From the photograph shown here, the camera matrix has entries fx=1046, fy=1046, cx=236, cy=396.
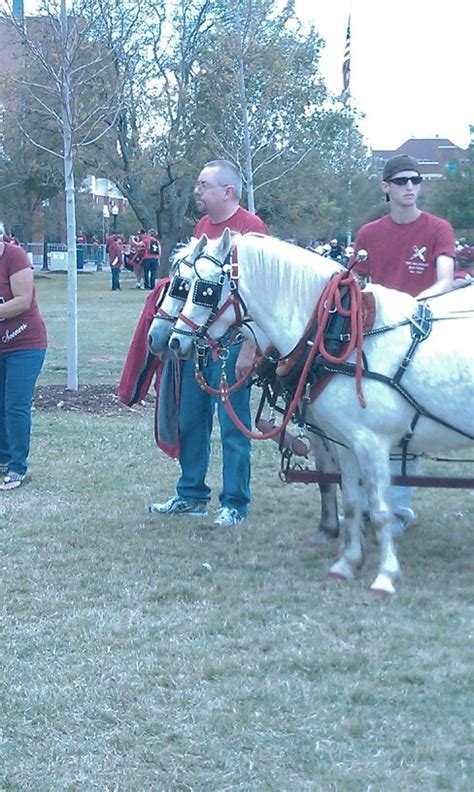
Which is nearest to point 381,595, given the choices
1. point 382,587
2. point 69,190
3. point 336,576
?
point 382,587

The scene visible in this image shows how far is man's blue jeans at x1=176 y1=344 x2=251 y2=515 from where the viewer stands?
662 centimetres

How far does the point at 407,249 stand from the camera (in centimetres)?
617

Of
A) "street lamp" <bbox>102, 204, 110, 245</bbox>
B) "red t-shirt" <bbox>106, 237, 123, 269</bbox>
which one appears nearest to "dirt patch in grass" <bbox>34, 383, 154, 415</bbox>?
"red t-shirt" <bbox>106, 237, 123, 269</bbox>

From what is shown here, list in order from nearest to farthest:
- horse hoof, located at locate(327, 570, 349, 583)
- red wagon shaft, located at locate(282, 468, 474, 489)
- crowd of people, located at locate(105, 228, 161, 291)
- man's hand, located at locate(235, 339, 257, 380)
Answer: horse hoof, located at locate(327, 570, 349, 583), red wagon shaft, located at locate(282, 468, 474, 489), man's hand, located at locate(235, 339, 257, 380), crowd of people, located at locate(105, 228, 161, 291)

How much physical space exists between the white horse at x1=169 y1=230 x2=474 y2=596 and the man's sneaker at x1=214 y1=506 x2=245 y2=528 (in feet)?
4.55

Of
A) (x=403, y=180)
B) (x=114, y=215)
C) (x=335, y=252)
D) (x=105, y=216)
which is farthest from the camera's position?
(x=105, y=216)

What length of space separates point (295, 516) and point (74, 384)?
514 centimetres

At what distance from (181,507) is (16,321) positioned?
1777 mm

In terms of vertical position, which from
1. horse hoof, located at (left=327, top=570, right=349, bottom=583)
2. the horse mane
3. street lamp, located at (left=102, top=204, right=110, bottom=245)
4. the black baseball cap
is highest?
street lamp, located at (left=102, top=204, right=110, bottom=245)

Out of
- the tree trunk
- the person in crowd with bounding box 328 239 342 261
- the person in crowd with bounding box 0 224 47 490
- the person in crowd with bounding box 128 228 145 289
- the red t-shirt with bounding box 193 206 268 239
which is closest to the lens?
the red t-shirt with bounding box 193 206 268 239

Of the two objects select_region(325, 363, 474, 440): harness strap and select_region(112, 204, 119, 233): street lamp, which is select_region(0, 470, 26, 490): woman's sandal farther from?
select_region(112, 204, 119, 233): street lamp

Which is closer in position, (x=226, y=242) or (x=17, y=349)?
(x=226, y=242)

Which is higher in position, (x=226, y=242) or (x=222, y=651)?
(x=226, y=242)

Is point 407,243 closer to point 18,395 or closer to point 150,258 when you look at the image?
point 18,395
